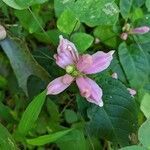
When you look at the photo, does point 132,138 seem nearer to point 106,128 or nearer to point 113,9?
point 106,128

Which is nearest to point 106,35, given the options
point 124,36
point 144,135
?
point 124,36

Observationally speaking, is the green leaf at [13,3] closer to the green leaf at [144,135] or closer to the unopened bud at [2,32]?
the unopened bud at [2,32]

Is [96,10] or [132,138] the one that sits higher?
[96,10]

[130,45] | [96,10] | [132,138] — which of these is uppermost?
[96,10]

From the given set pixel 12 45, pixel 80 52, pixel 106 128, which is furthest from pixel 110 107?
pixel 12 45

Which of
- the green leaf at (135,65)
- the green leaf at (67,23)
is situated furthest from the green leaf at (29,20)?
the green leaf at (135,65)

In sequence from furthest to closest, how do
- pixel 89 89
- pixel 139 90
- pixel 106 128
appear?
1. pixel 139 90
2. pixel 106 128
3. pixel 89 89
